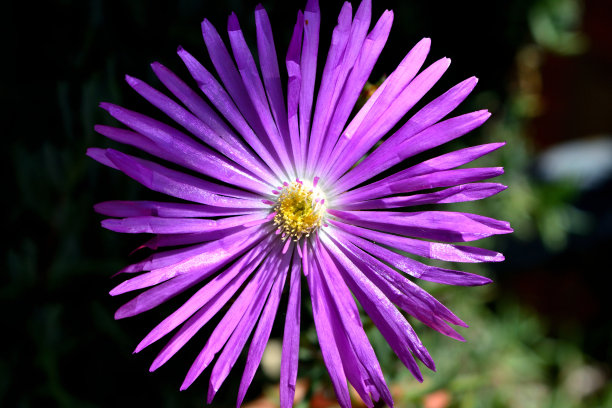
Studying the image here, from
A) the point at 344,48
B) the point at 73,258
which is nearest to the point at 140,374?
the point at 73,258

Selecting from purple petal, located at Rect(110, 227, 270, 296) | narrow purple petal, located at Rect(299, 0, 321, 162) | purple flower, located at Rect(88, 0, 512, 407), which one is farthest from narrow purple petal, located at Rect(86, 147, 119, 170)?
narrow purple petal, located at Rect(299, 0, 321, 162)

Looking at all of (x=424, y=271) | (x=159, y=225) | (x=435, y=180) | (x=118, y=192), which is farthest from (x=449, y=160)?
(x=118, y=192)

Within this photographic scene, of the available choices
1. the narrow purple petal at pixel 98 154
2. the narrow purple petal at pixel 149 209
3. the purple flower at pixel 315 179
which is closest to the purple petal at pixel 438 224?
the purple flower at pixel 315 179

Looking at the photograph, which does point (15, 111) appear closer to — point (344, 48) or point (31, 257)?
point (31, 257)

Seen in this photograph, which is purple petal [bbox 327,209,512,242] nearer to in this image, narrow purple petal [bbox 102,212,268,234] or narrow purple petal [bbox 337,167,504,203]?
narrow purple petal [bbox 337,167,504,203]

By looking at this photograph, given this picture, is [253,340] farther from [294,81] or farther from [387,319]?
[294,81]

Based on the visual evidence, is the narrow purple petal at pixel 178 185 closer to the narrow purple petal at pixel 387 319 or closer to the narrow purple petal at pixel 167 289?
the narrow purple petal at pixel 167 289

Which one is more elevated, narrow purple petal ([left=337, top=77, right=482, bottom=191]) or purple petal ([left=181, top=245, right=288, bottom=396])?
narrow purple petal ([left=337, top=77, right=482, bottom=191])

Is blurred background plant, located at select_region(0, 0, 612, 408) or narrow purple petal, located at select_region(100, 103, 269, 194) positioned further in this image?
blurred background plant, located at select_region(0, 0, 612, 408)
